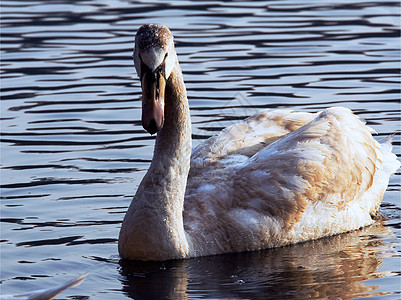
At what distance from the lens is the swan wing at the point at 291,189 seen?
393 inches

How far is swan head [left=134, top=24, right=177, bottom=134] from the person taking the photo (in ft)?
28.8

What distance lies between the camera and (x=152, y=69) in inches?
348

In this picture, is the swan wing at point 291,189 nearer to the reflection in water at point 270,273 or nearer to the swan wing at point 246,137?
the swan wing at point 246,137

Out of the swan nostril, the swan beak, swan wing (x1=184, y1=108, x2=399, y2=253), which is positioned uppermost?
the swan beak

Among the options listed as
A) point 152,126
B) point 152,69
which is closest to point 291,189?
point 152,126

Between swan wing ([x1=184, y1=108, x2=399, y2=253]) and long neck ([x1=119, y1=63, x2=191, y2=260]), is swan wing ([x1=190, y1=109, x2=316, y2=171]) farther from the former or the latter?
long neck ([x1=119, y1=63, x2=191, y2=260])

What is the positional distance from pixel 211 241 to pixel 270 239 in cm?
60

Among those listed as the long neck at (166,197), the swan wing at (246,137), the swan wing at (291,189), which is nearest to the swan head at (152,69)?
the long neck at (166,197)

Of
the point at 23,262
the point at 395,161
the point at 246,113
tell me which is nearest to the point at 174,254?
the point at 23,262

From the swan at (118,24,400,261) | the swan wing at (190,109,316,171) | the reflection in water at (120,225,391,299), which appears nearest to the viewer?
the reflection in water at (120,225,391,299)

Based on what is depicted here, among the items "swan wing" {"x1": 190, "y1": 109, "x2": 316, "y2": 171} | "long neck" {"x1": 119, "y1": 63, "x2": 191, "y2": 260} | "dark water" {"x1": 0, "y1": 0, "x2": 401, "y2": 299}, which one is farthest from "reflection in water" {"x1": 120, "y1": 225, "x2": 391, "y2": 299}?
"swan wing" {"x1": 190, "y1": 109, "x2": 316, "y2": 171}

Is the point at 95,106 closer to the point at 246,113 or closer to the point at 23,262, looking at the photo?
the point at 246,113

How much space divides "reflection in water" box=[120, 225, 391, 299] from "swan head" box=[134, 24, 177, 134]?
1324 mm

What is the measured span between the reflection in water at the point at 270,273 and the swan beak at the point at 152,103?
132 cm
